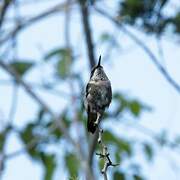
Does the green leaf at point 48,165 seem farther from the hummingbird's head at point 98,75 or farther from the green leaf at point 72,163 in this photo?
the hummingbird's head at point 98,75

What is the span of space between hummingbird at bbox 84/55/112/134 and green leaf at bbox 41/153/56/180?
14.1 ft

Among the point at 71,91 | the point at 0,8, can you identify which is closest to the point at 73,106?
the point at 71,91

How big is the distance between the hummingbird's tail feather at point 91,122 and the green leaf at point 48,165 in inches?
168

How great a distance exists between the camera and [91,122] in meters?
4.32

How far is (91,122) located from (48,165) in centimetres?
451

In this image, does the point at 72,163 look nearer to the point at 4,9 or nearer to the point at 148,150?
the point at 148,150

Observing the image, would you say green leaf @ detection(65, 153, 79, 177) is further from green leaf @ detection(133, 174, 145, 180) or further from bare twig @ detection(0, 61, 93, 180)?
green leaf @ detection(133, 174, 145, 180)

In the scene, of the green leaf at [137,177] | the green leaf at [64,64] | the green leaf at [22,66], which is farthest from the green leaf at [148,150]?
the green leaf at [22,66]

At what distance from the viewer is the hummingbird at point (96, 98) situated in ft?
13.8

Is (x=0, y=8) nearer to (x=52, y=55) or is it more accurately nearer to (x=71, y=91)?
(x=52, y=55)

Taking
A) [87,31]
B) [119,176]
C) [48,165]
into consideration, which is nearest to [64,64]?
[87,31]

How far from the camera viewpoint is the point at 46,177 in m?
8.58

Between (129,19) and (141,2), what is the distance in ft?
0.73

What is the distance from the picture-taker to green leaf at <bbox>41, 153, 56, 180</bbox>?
8.64 m
